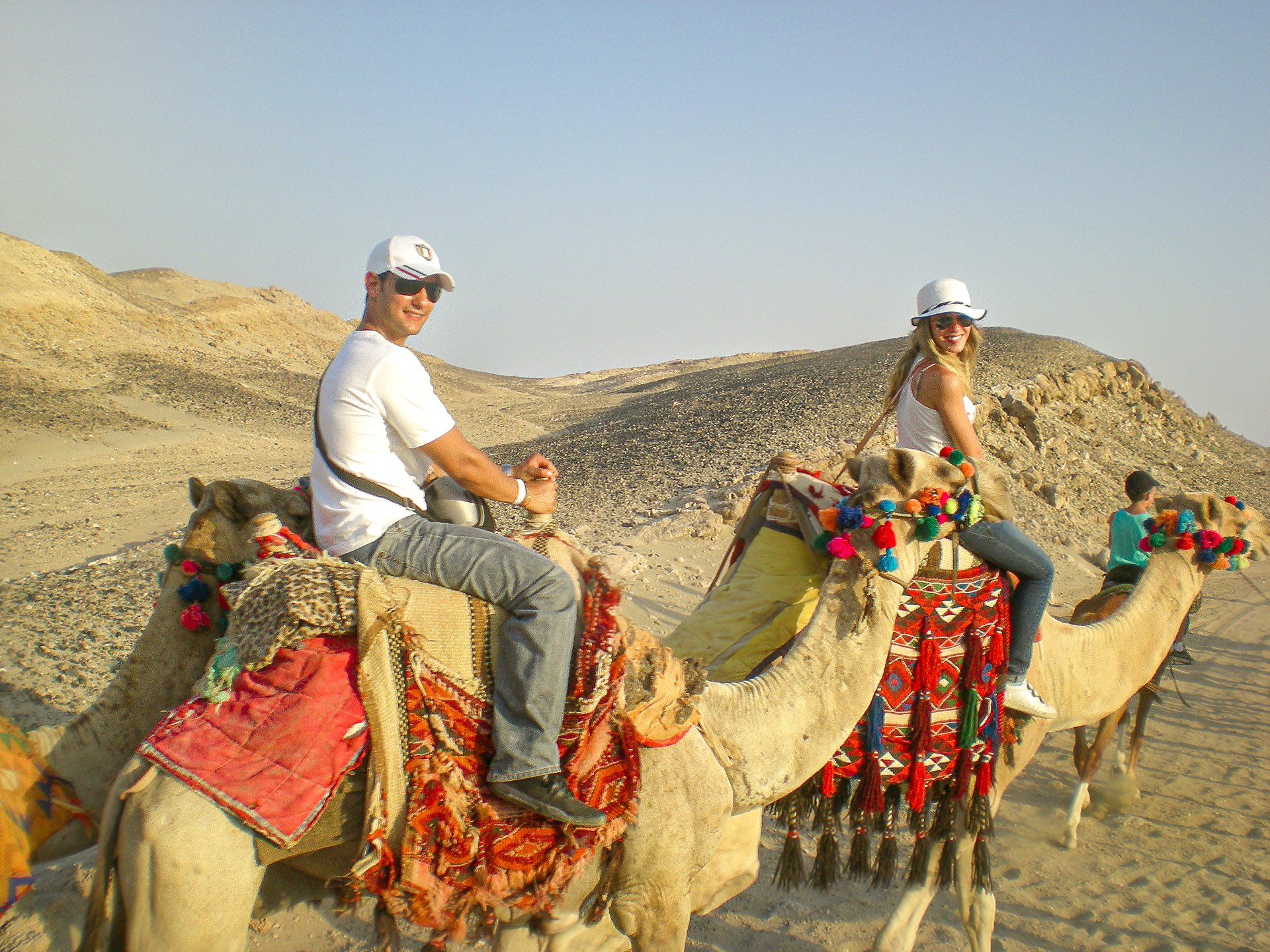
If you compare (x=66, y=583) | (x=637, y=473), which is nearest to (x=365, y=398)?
(x=66, y=583)

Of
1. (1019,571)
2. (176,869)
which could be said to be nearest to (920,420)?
(1019,571)

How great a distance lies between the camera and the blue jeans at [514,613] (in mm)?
2588

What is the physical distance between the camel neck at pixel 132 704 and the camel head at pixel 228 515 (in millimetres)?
118

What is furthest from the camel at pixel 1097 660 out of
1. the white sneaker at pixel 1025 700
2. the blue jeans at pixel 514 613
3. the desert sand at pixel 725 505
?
the blue jeans at pixel 514 613

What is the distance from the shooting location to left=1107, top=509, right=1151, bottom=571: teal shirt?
685cm

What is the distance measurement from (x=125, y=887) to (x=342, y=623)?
781mm

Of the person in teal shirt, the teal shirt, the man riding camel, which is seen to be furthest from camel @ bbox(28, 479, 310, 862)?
the teal shirt

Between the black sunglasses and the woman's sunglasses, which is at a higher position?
the woman's sunglasses

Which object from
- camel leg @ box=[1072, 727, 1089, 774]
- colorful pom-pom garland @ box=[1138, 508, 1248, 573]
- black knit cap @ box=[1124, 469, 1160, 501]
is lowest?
camel leg @ box=[1072, 727, 1089, 774]

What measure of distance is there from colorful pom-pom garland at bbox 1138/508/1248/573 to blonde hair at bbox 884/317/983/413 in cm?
151

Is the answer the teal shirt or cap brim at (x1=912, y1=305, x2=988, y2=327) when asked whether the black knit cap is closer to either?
the teal shirt

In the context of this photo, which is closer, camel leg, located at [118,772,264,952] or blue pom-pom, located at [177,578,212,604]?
camel leg, located at [118,772,264,952]

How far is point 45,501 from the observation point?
41.9 ft

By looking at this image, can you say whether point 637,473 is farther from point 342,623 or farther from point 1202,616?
point 342,623
